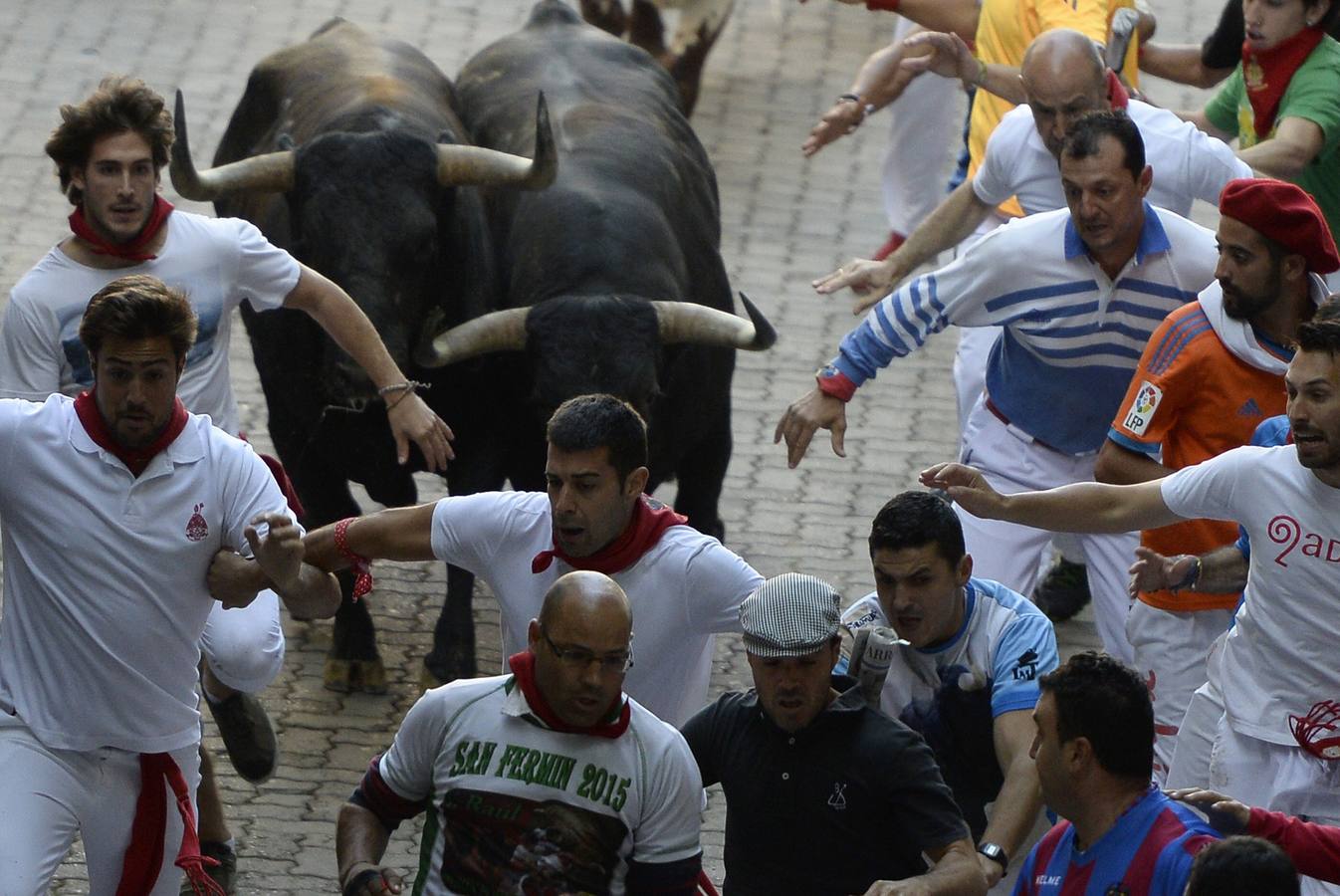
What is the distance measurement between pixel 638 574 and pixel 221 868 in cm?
213

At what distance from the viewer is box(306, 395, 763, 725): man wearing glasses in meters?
5.19

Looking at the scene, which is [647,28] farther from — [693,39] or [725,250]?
[725,250]

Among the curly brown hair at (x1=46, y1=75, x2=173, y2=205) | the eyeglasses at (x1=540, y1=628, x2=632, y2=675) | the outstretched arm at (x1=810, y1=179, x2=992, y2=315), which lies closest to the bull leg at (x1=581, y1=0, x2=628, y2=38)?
the outstretched arm at (x1=810, y1=179, x2=992, y2=315)

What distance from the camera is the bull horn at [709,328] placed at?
7.94 m

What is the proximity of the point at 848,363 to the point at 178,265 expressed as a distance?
6.72 feet

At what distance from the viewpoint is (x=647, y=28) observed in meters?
14.3

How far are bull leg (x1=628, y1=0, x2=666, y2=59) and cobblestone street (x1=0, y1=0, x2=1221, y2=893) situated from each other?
560mm

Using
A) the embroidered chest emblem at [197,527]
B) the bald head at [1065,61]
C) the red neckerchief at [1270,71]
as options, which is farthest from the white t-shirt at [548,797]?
the red neckerchief at [1270,71]

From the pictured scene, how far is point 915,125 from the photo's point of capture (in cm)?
1220

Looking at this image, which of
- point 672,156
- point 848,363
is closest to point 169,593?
point 848,363

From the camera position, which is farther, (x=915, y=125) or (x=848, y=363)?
(x=915, y=125)

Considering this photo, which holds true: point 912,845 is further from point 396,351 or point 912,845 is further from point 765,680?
point 396,351

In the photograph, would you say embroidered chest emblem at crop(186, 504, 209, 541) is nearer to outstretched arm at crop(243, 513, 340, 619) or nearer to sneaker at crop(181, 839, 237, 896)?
outstretched arm at crop(243, 513, 340, 619)

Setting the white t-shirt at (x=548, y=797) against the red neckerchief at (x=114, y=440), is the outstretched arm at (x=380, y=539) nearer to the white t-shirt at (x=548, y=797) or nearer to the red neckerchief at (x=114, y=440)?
the red neckerchief at (x=114, y=440)
